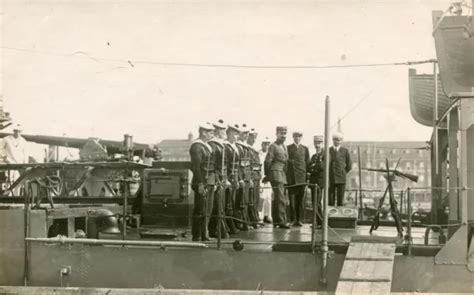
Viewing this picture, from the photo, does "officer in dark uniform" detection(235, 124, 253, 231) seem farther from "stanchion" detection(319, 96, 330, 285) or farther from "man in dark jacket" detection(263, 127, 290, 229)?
"stanchion" detection(319, 96, 330, 285)

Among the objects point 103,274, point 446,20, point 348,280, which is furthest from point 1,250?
point 446,20

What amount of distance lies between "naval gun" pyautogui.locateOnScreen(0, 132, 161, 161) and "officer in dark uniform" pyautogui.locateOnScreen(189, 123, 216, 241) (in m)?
5.72

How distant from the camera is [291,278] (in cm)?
745

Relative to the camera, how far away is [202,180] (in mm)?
8695

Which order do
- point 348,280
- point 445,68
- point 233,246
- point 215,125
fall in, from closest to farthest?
point 348,280 → point 445,68 → point 233,246 → point 215,125

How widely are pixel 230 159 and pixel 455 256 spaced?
148 inches

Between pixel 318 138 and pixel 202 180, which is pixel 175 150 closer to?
pixel 318 138

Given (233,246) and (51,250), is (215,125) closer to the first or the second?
(233,246)

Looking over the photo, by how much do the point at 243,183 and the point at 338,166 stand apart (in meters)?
2.30

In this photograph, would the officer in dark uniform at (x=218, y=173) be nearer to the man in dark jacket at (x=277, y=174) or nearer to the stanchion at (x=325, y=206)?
the man in dark jacket at (x=277, y=174)

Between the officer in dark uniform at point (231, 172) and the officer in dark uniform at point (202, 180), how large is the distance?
0.66 meters

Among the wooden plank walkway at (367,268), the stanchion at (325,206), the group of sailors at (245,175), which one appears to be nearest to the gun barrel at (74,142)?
the group of sailors at (245,175)

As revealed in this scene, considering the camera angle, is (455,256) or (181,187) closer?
(455,256)

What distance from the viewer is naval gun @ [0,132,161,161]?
14938 millimetres
